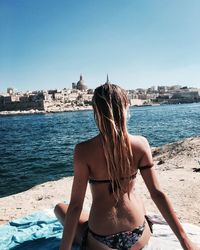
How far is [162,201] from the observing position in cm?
249

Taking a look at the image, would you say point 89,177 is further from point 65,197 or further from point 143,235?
point 65,197

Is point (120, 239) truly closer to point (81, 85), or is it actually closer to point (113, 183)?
point (113, 183)

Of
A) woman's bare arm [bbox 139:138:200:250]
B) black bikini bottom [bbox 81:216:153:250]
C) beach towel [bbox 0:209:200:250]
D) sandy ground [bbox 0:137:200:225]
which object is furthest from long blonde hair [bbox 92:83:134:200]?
sandy ground [bbox 0:137:200:225]

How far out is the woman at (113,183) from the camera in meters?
2.43

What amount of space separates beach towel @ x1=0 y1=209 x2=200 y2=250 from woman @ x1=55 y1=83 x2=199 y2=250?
1.72 ft

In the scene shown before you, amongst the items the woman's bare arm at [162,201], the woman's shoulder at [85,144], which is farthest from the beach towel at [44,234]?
the woman's shoulder at [85,144]

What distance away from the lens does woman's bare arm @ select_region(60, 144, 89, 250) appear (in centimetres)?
248

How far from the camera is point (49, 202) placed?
7105 mm

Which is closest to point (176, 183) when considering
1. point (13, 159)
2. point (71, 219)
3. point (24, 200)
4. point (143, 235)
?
point (24, 200)

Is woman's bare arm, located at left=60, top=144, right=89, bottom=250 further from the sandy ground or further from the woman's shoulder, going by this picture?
the sandy ground

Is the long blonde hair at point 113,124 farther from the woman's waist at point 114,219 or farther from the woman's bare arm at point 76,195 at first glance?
the woman's waist at point 114,219

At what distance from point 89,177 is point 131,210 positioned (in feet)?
1.38

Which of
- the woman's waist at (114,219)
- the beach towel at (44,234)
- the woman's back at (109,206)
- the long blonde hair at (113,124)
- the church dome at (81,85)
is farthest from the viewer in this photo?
the church dome at (81,85)

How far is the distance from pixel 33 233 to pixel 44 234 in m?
0.15
